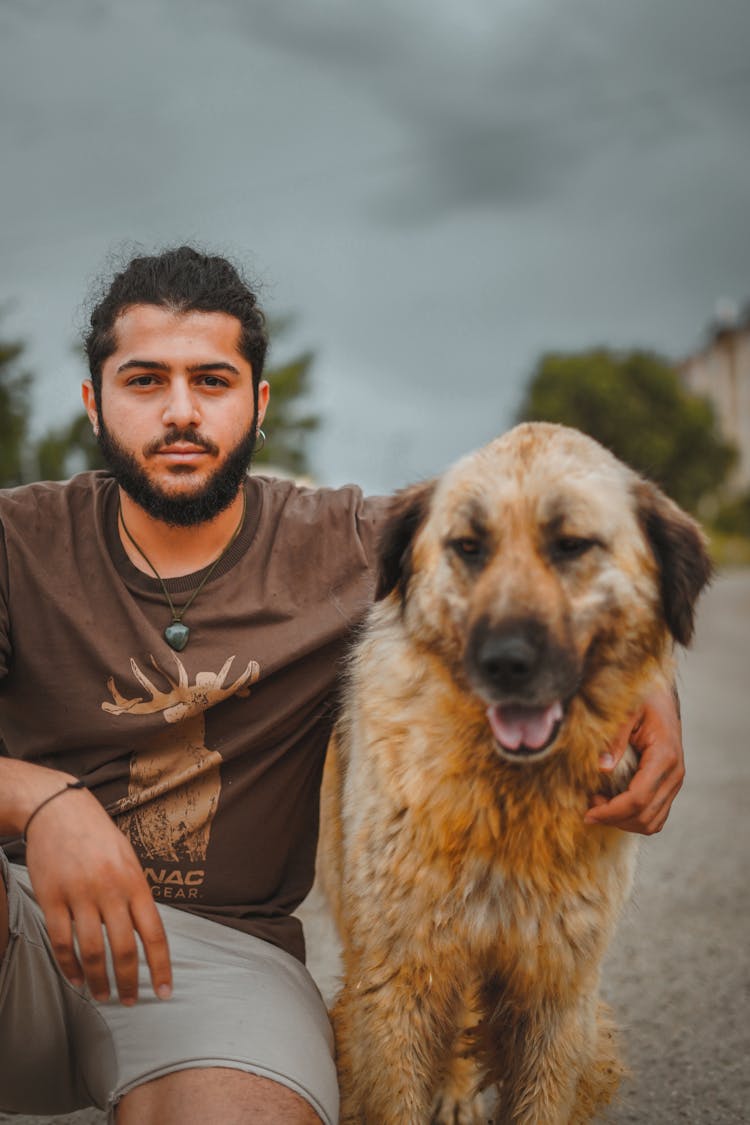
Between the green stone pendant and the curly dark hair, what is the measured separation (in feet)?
2.18

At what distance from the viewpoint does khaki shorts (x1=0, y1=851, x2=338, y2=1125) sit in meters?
2.11

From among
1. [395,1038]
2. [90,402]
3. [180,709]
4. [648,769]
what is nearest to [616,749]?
[648,769]

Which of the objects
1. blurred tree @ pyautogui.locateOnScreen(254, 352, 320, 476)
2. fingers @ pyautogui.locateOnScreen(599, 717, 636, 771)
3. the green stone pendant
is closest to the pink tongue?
fingers @ pyautogui.locateOnScreen(599, 717, 636, 771)

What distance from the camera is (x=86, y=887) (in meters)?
1.95

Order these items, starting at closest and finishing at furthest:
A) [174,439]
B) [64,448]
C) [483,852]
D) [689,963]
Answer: [483,852]
[174,439]
[689,963]
[64,448]

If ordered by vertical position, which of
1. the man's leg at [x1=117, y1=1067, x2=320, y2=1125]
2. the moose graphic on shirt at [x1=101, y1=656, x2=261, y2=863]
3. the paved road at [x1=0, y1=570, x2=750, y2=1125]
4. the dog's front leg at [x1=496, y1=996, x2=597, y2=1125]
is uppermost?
the moose graphic on shirt at [x1=101, y1=656, x2=261, y2=863]

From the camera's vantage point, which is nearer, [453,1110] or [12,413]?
[453,1110]

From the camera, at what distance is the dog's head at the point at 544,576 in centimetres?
195

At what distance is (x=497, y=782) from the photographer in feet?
7.22

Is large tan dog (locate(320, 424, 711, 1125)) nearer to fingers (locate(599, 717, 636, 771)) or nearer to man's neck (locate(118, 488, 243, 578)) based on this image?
fingers (locate(599, 717, 636, 771))

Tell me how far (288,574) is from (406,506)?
35cm

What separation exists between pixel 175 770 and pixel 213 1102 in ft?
2.35

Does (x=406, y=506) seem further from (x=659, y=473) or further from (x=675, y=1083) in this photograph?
(x=675, y=1083)

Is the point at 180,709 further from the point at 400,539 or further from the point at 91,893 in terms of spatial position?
the point at 400,539
